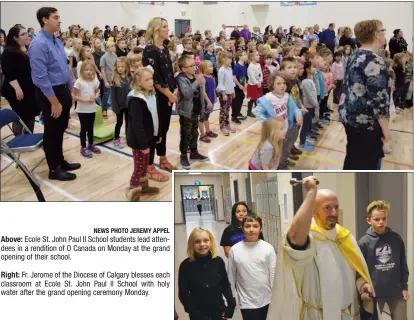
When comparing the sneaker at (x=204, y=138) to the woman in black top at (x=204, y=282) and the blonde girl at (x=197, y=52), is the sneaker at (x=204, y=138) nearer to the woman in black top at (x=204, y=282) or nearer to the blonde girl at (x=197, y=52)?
the blonde girl at (x=197, y=52)

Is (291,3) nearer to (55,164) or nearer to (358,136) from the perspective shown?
(358,136)

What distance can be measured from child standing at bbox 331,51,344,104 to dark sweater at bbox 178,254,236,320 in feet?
4.04

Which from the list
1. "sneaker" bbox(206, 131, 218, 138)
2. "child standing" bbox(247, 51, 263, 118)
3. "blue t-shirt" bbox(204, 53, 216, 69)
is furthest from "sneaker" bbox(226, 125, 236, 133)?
"blue t-shirt" bbox(204, 53, 216, 69)

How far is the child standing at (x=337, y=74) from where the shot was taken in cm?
230

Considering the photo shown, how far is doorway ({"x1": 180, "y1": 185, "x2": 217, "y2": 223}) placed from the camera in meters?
1.91

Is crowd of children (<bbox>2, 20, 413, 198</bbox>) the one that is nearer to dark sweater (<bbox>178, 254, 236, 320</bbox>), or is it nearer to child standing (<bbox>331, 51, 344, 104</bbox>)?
child standing (<bbox>331, 51, 344, 104</bbox>)

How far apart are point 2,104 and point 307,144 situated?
6.90ft

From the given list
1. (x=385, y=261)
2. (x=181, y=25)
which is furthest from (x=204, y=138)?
(x=385, y=261)

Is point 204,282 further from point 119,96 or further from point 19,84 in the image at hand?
point 19,84

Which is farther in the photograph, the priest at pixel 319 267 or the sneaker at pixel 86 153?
the sneaker at pixel 86 153

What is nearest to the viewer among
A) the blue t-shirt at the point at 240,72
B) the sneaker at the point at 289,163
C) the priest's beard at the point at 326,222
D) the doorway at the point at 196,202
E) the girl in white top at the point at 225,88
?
the priest's beard at the point at 326,222

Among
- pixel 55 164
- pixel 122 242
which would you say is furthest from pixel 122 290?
pixel 55 164

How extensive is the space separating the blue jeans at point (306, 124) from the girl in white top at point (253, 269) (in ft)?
3.00

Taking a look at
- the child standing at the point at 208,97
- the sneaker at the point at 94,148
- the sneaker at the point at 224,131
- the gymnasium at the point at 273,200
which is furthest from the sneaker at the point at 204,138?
the gymnasium at the point at 273,200
